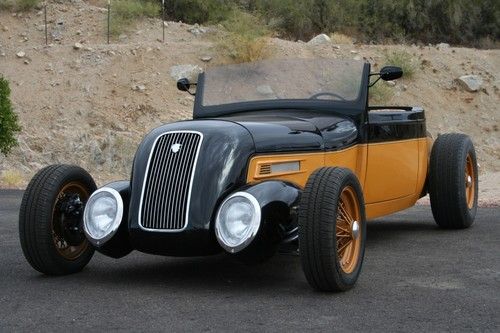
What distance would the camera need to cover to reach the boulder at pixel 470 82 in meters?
29.4

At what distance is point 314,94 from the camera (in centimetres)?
785

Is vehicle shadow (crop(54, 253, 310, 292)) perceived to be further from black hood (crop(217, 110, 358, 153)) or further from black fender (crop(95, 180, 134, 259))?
black hood (crop(217, 110, 358, 153))

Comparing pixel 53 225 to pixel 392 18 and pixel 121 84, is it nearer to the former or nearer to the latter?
pixel 121 84

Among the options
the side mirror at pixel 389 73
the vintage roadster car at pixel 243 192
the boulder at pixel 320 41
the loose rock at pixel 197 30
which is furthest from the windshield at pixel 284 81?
the loose rock at pixel 197 30

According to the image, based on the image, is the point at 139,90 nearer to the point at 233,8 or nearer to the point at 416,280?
the point at 233,8

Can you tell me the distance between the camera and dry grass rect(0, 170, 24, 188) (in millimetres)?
18727

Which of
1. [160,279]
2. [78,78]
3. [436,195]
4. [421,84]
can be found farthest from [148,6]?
[160,279]

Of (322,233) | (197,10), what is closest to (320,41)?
(197,10)

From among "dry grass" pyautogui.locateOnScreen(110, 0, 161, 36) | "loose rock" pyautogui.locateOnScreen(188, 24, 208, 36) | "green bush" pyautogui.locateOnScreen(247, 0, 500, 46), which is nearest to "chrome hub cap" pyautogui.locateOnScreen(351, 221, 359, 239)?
"dry grass" pyautogui.locateOnScreen(110, 0, 161, 36)

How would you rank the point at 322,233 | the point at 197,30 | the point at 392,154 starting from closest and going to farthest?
the point at 322,233
the point at 392,154
the point at 197,30

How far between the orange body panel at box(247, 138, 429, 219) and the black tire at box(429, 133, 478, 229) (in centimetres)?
12

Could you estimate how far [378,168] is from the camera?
784 cm

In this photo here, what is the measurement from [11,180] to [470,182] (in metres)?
12.0

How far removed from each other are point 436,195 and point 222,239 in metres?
3.65
